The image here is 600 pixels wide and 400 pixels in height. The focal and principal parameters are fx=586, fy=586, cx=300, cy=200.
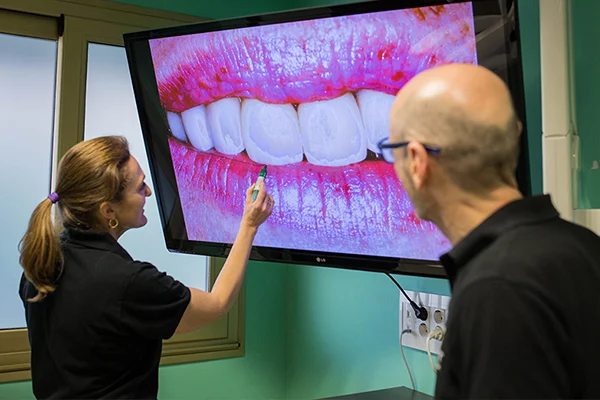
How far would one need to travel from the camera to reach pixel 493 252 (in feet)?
2.50

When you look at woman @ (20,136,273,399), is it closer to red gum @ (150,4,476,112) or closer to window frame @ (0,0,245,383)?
red gum @ (150,4,476,112)

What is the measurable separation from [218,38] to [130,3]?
0.65m

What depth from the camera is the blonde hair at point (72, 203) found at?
1292mm

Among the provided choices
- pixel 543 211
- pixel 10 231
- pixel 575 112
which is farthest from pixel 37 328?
pixel 575 112

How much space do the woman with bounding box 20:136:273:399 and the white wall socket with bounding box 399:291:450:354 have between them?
599mm

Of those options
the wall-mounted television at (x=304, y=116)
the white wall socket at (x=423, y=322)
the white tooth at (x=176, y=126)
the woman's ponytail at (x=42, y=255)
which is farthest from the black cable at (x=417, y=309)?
the woman's ponytail at (x=42, y=255)

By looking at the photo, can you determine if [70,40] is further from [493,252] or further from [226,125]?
[493,252]

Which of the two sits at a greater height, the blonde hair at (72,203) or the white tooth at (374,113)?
the white tooth at (374,113)

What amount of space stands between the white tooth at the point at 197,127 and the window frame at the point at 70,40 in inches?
17.6

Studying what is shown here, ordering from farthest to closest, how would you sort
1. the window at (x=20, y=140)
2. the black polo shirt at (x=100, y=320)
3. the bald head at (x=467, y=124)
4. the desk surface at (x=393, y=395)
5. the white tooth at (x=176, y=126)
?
the window at (x=20, y=140) → the white tooth at (x=176, y=126) → the desk surface at (x=393, y=395) → the black polo shirt at (x=100, y=320) → the bald head at (x=467, y=124)

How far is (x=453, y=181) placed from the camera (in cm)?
86

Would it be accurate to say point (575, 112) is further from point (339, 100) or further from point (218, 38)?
point (218, 38)

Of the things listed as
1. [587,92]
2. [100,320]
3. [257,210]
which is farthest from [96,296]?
[587,92]

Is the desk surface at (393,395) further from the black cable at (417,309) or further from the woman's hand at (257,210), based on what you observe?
the woman's hand at (257,210)
